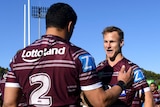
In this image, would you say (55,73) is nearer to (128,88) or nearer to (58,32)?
(58,32)

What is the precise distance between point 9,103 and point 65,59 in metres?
0.68

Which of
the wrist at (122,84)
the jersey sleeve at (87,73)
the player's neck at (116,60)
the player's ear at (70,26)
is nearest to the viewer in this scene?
the jersey sleeve at (87,73)

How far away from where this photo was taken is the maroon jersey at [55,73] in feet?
10.6

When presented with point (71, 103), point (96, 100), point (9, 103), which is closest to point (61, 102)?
point (71, 103)

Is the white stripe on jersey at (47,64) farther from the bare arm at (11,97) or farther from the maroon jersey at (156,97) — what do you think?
the maroon jersey at (156,97)

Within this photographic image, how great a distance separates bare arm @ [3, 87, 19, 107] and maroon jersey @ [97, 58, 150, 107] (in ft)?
5.78

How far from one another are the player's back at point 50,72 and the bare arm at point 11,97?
0.34 feet

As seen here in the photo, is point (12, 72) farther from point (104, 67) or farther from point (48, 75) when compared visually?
point (104, 67)

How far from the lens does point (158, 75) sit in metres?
82.6

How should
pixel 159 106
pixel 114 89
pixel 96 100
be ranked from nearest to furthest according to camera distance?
pixel 96 100, pixel 114 89, pixel 159 106

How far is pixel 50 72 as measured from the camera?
3.29m

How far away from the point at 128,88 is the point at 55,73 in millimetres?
1997

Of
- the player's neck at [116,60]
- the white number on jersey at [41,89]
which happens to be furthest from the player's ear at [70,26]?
the player's neck at [116,60]

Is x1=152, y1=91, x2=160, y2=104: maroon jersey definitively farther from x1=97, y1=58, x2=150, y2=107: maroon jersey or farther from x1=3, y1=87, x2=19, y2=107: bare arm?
x1=3, y1=87, x2=19, y2=107: bare arm
